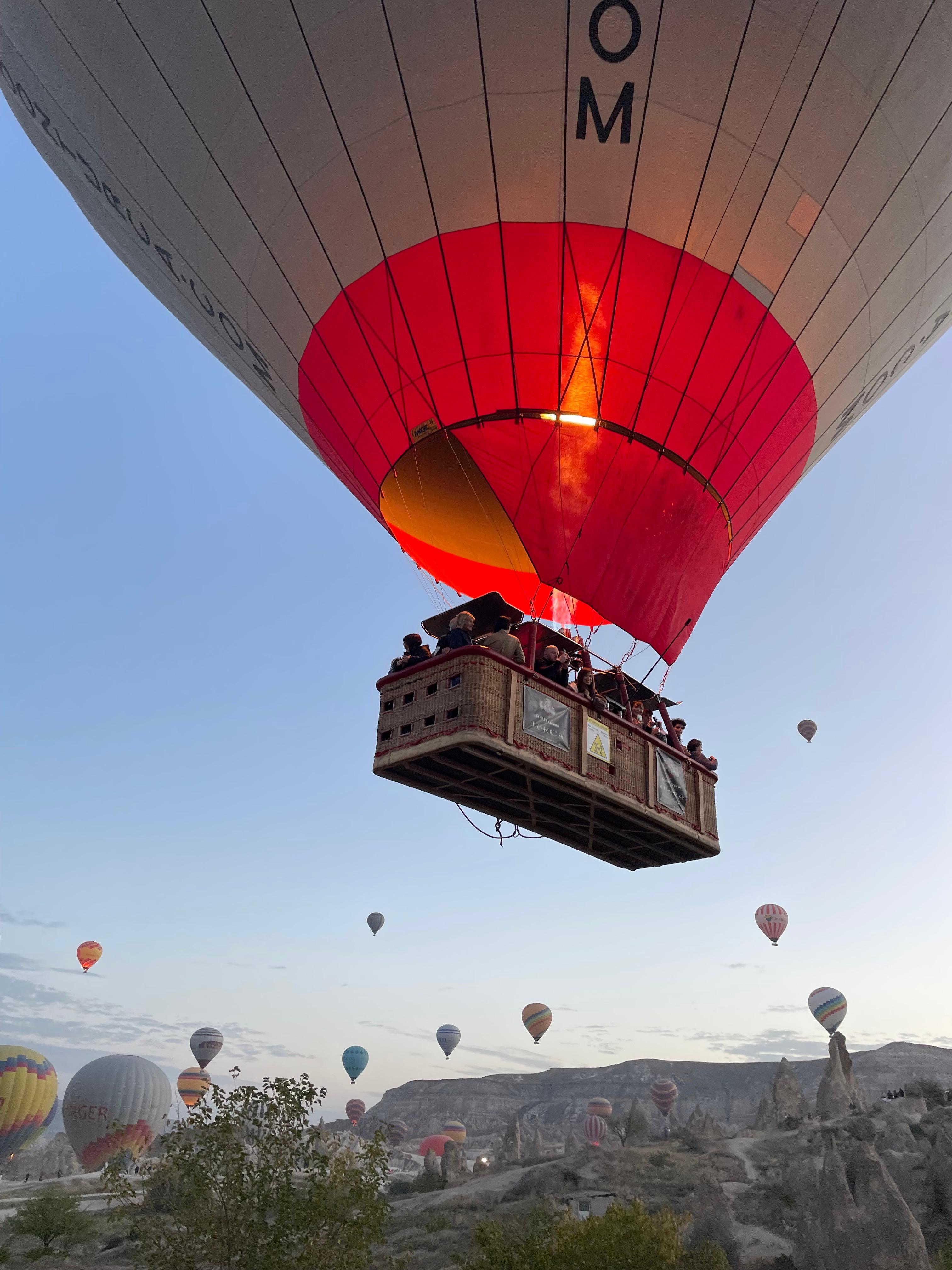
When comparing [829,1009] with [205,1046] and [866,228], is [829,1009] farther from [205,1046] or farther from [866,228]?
[866,228]

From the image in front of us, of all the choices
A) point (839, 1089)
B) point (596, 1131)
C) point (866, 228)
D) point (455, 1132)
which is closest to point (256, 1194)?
point (866, 228)

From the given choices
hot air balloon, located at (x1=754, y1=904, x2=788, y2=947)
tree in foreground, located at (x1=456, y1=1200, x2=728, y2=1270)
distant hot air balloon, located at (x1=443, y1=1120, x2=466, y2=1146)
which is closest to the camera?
tree in foreground, located at (x1=456, y1=1200, x2=728, y2=1270)

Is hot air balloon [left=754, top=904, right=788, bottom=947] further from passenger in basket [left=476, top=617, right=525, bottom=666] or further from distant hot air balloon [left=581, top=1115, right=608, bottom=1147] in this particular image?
passenger in basket [left=476, top=617, right=525, bottom=666]

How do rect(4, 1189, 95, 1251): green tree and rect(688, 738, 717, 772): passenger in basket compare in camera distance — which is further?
→ rect(4, 1189, 95, 1251): green tree

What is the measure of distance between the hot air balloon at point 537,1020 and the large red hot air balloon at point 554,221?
52198 mm

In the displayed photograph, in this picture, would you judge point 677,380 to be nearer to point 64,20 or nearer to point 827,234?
point 827,234

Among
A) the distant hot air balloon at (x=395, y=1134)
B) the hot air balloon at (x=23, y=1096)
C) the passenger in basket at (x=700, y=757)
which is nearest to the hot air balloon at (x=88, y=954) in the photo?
the hot air balloon at (x=23, y=1096)

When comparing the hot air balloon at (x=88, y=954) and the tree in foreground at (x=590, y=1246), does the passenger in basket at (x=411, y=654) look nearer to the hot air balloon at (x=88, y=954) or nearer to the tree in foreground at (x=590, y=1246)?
Answer: the tree in foreground at (x=590, y=1246)

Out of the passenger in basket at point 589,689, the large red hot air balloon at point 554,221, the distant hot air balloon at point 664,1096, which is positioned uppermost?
the large red hot air balloon at point 554,221

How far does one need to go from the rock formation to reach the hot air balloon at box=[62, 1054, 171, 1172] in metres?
35.5

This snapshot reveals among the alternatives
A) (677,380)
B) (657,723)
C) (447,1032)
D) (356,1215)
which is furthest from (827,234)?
(447,1032)

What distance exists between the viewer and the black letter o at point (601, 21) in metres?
6.93

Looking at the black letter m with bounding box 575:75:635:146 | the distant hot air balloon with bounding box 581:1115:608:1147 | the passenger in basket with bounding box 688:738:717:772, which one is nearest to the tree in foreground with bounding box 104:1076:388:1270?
the passenger in basket with bounding box 688:738:717:772

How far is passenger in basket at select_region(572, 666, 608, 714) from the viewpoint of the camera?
7.25 m
